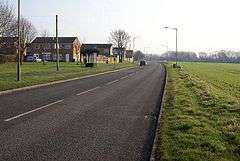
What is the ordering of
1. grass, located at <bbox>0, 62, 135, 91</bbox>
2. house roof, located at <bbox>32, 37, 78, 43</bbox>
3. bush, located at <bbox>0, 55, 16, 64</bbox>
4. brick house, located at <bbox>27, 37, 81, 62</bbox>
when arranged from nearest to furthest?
grass, located at <bbox>0, 62, 135, 91</bbox> < bush, located at <bbox>0, 55, 16, 64</bbox> < brick house, located at <bbox>27, 37, 81, 62</bbox> < house roof, located at <bbox>32, 37, 78, 43</bbox>

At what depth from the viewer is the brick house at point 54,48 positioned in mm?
114125

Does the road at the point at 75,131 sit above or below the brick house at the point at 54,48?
below

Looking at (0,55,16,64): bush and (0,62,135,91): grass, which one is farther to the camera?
(0,55,16,64): bush

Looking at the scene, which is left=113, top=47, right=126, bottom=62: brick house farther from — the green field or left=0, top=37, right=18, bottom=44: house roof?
the green field

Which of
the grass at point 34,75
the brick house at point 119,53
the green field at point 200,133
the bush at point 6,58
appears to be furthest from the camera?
the brick house at point 119,53

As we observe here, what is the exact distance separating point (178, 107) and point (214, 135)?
564cm

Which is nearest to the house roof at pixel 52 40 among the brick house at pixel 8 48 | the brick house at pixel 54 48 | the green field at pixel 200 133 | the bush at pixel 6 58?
the brick house at pixel 54 48

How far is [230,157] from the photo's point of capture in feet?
24.8

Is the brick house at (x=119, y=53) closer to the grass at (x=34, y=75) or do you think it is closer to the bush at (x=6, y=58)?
the bush at (x=6, y=58)

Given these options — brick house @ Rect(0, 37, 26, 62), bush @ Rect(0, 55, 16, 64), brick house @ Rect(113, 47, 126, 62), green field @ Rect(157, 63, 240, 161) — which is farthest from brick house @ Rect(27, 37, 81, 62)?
green field @ Rect(157, 63, 240, 161)

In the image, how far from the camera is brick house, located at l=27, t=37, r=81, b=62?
114125mm

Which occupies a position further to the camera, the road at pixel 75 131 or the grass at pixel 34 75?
the grass at pixel 34 75

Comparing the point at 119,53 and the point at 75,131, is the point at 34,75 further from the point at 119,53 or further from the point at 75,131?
the point at 119,53

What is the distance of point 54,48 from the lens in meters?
115
